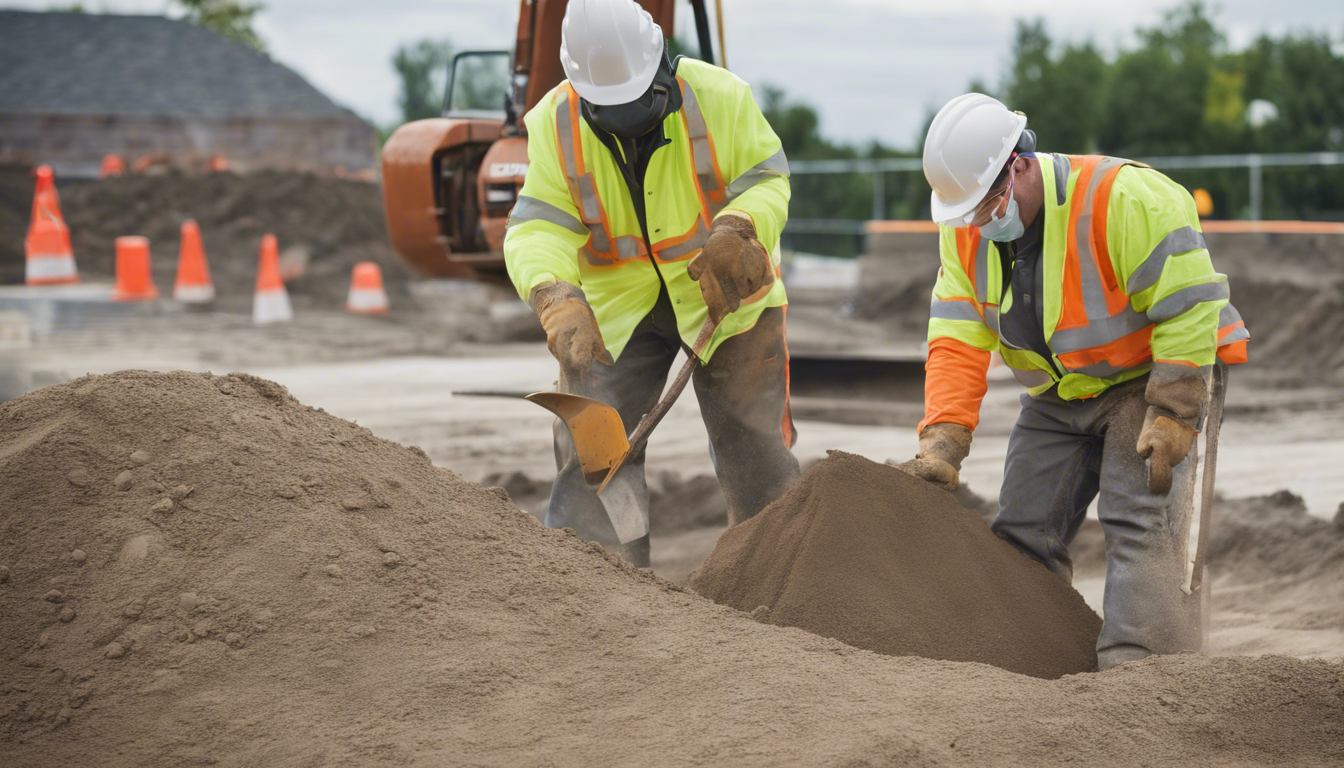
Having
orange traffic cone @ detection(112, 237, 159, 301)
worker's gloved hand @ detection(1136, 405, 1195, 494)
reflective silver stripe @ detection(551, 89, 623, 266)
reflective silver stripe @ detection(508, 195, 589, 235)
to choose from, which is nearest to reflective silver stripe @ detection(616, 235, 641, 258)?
reflective silver stripe @ detection(551, 89, 623, 266)

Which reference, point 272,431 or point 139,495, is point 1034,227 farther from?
point 139,495

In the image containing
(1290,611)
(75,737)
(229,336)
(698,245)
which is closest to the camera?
(75,737)

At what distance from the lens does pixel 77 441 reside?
10.6ft

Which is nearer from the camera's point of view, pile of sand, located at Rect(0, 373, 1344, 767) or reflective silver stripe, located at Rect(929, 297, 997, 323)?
pile of sand, located at Rect(0, 373, 1344, 767)

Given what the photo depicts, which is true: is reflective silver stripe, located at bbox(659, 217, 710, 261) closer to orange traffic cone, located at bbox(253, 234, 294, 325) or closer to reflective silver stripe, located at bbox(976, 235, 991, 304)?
reflective silver stripe, located at bbox(976, 235, 991, 304)

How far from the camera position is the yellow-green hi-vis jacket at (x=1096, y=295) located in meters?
3.27

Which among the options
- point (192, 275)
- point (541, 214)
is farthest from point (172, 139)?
point (541, 214)

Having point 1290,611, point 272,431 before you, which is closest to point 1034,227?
point 1290,611

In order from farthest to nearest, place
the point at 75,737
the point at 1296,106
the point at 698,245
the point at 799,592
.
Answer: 1. the point at 1296,106
2. the point at 698,245
3. the point at 799,592
4. the point at 75,737

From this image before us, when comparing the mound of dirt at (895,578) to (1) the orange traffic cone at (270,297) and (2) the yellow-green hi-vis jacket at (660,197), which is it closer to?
(2) the yellow-green hi-vis jacket at (660,197)

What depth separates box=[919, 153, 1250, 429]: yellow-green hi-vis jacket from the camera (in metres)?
3.27

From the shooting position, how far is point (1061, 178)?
344 cm

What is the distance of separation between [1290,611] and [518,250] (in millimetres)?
3017

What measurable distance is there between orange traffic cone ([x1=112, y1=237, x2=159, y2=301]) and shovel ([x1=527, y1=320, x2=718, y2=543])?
1002 centimetres
